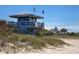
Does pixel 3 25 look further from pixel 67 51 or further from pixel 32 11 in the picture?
pixel 67 51

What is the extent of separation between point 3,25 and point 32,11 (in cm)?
37

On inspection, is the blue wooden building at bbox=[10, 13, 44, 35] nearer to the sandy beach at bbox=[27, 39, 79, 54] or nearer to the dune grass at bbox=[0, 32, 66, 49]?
the dune grass at bbox=[0, 32, 66, 49]

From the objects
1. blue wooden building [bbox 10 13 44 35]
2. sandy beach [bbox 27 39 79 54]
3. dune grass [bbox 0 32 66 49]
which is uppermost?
blue wooden building [bbox 10 13 44 35]

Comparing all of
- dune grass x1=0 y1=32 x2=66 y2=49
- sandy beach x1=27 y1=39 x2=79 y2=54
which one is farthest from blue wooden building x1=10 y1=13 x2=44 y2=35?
sandy beach x1=27 y1=39 x2=79 y2=54

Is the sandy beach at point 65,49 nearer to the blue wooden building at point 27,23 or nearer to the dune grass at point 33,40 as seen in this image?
the dune grass at point 33,40

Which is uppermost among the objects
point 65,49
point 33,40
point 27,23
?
point 27,23

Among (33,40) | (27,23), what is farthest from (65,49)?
(27,23)

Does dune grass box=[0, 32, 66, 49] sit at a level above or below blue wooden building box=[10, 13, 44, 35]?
below

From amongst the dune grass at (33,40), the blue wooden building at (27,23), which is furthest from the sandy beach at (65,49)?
the blue wooden building at (27,23)

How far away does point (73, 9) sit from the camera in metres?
4.99

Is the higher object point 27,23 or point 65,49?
point 27,23

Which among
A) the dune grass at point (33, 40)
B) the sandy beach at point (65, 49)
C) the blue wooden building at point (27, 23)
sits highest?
the blue wooden building at point (27, 23)

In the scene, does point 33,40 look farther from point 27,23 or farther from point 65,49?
point 65,49
